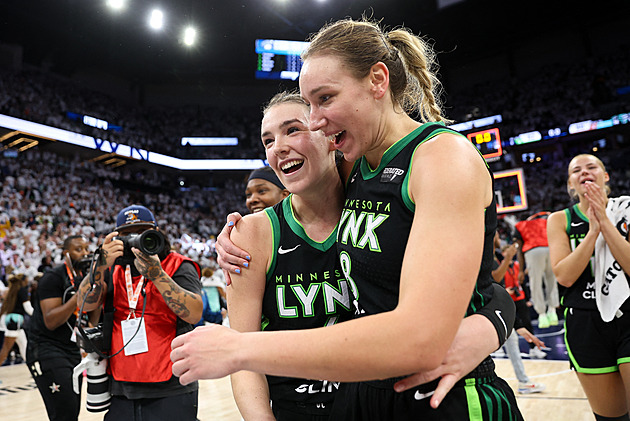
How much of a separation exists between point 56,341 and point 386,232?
4.12 metres

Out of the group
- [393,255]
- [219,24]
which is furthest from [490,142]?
[219,24]

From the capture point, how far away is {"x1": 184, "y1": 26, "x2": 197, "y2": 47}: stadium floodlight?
20719mm

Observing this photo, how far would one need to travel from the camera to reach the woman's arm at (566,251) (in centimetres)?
299

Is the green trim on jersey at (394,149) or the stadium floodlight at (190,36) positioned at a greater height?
the stadium floodlight at (190,36)

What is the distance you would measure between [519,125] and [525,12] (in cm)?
540

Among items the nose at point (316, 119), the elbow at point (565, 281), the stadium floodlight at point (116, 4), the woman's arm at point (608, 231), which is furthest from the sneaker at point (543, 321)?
the stadium floodlight at point (116, 4)

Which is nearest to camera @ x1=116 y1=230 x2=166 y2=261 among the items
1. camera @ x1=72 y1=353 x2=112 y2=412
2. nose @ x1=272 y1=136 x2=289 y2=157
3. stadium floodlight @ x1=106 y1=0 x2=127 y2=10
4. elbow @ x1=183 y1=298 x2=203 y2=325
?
elbow @ x1=183 y1=298 x2=203 y2=325

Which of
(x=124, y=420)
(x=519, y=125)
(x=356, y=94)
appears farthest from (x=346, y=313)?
(x=519, y=125)

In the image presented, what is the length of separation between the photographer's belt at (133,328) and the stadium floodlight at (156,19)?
58.7 ft

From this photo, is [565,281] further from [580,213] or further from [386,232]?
[386,232]

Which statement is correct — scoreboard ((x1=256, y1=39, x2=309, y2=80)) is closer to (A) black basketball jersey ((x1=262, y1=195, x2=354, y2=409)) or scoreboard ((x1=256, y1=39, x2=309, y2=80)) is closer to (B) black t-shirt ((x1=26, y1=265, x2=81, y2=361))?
(B) black t-shirt ((x1=26, y1=265, x2=81, y2=361))

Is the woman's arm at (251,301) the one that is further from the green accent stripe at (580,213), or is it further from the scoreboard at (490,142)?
the scoreboard at (490,142)

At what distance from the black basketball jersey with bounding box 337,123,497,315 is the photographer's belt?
7.06ft

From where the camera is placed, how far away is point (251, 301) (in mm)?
1794
